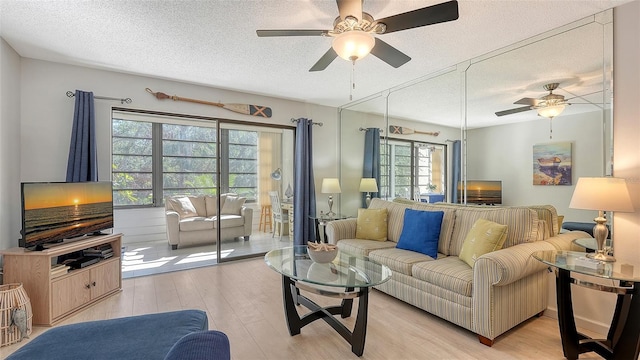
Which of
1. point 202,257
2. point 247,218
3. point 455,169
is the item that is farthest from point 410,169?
point 202,257

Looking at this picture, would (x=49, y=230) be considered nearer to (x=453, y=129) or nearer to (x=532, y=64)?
(x=453, y=129)

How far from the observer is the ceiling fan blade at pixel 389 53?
2.13 metres

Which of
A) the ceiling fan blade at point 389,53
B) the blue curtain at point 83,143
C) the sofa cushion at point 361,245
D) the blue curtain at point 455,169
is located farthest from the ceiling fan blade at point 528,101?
the blue curtain at point 83,143

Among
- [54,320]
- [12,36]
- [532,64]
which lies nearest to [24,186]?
[54,320]

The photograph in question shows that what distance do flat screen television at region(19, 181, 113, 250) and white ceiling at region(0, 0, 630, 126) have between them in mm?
1393

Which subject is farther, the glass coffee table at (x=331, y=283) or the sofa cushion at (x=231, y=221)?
the sofa cushion at (x=231, y=221)

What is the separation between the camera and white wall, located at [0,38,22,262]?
2697mm

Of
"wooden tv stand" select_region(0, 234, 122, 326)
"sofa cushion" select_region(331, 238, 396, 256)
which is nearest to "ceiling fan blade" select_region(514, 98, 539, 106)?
"sofa cushion" select_region(331, 238, 396, 256)

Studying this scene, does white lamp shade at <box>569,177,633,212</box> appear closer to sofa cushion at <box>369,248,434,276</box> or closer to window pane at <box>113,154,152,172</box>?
sofa cushion at <box>369,248,434,276</box>

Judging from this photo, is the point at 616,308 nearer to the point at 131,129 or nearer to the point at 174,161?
the point at 174,161

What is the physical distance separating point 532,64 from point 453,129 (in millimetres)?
977

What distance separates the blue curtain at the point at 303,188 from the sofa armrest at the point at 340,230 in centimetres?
121

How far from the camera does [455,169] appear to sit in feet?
11.3

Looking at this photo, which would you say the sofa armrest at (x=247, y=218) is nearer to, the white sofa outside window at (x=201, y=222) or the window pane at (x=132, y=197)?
the white sofa outside window at (x=201, y=222)
